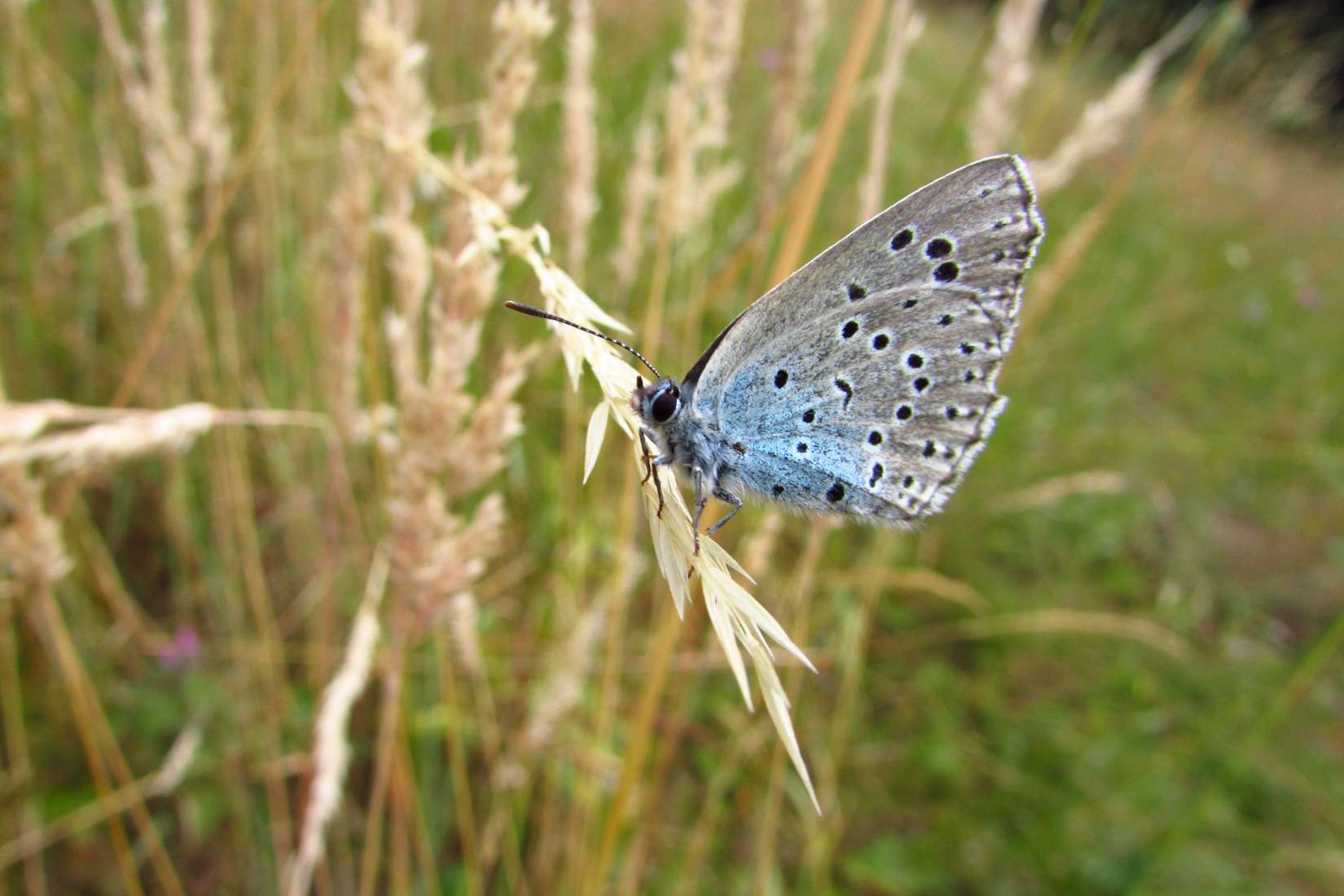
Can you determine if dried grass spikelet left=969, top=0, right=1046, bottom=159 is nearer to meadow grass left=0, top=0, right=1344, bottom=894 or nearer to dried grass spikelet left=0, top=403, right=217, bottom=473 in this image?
meadow grass left=0, top=0, right=1344, bottom=894

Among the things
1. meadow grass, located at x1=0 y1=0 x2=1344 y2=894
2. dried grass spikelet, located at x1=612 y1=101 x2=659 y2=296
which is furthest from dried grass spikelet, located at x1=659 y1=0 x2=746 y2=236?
dried grass spikelet, located at x1=612 y1=101 x2=659 y2=296

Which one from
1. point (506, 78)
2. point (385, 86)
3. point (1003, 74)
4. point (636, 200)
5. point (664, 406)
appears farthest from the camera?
point (636, 200)

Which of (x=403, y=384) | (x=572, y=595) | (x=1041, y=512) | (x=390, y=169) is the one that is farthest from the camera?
(x=1041, y=512)

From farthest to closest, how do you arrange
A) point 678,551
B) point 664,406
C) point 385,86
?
point 664,406
point 385,86
point 678,551

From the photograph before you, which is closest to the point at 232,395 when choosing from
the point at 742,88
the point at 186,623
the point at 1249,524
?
the point at 186,623

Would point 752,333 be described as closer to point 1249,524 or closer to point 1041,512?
point 1041,512

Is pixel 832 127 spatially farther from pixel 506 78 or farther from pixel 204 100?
pixel 204 100

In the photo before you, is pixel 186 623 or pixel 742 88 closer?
pixel 186 623

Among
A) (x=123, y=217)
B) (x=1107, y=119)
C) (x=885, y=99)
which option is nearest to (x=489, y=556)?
(x=885, y=99)
